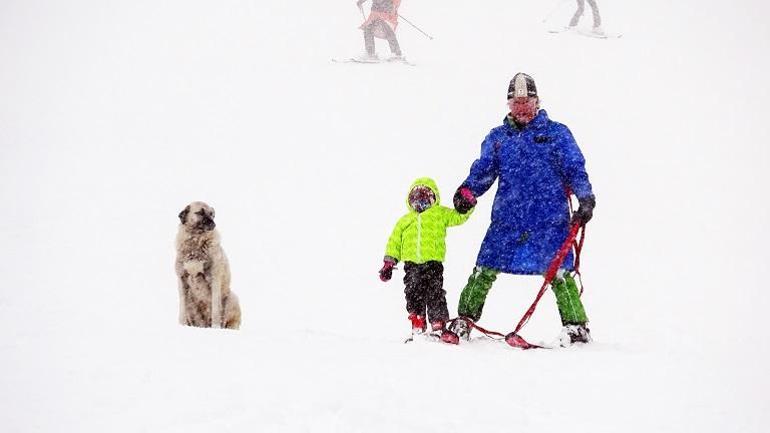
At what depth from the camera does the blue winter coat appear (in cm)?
438

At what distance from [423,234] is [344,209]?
6514 mm

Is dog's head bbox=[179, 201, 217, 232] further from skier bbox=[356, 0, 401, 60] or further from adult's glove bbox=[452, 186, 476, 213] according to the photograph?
skier bbox=[356, 0, 401, 60]

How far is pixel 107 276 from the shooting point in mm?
8914

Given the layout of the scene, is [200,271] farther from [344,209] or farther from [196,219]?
[344,209]

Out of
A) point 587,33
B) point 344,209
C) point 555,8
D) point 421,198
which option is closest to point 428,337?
point 421,198

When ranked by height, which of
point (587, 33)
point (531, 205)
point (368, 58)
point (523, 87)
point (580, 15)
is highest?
point (580, 15)

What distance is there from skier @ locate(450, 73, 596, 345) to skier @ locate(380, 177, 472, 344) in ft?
0.96

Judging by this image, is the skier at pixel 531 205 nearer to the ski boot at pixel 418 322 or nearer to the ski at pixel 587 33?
the ski boot at pixel 418 322

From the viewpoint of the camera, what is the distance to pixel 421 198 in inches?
197

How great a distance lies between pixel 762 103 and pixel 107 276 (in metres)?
16.1

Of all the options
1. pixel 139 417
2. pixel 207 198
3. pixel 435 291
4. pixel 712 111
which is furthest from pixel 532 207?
pixel 712 111

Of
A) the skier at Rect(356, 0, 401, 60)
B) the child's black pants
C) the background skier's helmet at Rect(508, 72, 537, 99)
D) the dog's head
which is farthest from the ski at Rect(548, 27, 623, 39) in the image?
the dog's head

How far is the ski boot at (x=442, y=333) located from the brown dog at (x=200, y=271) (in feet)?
6.21

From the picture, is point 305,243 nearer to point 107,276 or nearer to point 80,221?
point 107,276
